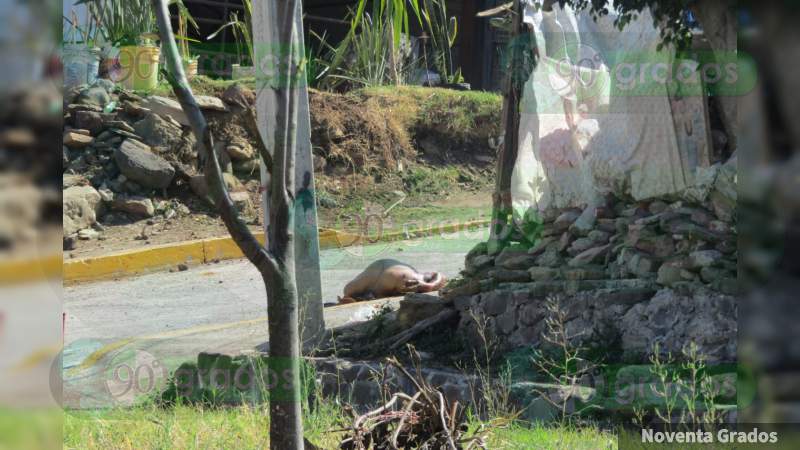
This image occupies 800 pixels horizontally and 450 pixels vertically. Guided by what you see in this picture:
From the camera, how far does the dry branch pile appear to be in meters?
2.51

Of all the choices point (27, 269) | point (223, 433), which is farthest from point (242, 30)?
point (27, 269)

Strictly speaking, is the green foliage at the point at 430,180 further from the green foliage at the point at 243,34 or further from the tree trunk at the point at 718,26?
the tree trunk at the point at 718,26

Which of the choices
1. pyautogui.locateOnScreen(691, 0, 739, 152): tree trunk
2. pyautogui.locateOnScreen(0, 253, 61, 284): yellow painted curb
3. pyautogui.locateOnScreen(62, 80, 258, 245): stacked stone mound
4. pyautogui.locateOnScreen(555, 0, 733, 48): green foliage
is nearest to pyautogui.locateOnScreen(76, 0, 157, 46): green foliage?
pyautogui.locateOnScreen(62, 80, 258, 245): stacked stone mound

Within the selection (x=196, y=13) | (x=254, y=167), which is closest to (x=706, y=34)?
(x=254, y=167)

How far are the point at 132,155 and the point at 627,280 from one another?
5.23 meters

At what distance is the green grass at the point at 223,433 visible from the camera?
312 centimetres

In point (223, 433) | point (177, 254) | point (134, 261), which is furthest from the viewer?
point (177, 254)

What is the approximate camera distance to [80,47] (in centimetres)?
841

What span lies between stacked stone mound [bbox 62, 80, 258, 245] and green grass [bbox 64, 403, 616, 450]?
4681 mm

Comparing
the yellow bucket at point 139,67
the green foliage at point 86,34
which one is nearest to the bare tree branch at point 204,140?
the green foliage at point 86,34

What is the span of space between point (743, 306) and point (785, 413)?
0.25ft

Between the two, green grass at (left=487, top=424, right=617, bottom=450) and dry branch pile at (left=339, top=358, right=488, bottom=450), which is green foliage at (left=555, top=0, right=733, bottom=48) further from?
dry branch pile at (left=339, top=358, right=488, bottom=450)

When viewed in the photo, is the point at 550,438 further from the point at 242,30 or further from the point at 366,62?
the point at 242,30

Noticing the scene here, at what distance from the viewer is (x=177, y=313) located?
6.20 m
